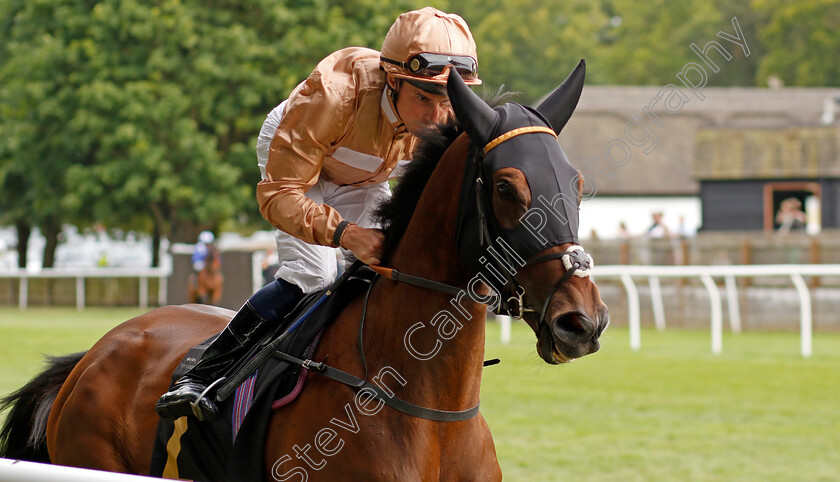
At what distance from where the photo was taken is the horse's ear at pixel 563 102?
9.81ft

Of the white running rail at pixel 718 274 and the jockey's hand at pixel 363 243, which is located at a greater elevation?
the jockey's hand at pixel 363 243

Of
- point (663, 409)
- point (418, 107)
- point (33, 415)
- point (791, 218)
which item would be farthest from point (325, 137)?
point (791, 218)

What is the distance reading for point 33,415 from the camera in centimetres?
443

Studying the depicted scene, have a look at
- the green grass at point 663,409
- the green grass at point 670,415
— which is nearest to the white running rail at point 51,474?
the green grass at point 663,409

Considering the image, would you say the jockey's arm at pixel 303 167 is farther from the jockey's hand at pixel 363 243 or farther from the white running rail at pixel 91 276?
the white running rail at pixel 91 276

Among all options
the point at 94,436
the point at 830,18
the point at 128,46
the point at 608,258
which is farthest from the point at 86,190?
the point at 830,18

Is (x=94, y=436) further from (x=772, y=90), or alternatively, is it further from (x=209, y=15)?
(x=772, y=90)

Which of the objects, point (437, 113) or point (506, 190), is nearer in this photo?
point (506, 190)

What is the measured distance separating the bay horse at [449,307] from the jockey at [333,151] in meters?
0.17

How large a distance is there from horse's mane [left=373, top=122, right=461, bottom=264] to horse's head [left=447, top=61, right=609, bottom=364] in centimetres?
25

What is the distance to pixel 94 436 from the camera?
153 inches

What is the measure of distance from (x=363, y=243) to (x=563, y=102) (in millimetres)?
708

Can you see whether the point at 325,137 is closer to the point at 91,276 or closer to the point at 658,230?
the point at 658,230

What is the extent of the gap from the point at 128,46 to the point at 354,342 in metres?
25.4
